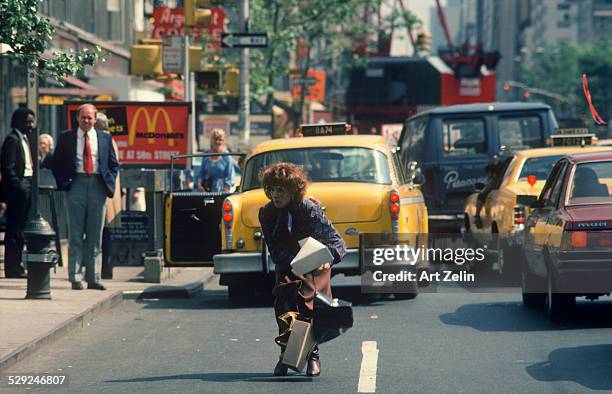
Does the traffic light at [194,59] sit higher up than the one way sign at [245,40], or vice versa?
the one way sign at [245,40]

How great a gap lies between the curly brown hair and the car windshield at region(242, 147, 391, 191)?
591 cm

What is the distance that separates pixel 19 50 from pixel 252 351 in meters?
3.32

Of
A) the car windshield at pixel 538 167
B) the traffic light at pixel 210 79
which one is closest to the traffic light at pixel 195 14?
the traffic light at pixel 210 79

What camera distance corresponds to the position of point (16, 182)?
16.4 metres

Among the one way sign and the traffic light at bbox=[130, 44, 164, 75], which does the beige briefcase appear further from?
the one way sign

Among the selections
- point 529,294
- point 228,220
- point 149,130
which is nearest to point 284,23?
point 149,130

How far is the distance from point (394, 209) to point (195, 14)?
1082 centimetres

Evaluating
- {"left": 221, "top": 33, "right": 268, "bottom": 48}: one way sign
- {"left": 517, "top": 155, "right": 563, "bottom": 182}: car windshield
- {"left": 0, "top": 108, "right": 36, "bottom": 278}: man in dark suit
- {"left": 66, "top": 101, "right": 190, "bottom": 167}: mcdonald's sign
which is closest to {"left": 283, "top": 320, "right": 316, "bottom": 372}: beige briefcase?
{"left": 0, "top": 108, "right": 36, "bottom": 278}: man in dark suit

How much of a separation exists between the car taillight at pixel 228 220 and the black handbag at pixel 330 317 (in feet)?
18.0

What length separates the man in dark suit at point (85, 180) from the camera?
49.8 ft

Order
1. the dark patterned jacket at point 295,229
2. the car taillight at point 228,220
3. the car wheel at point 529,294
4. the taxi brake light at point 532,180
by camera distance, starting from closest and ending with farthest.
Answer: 1. the dark patterned jacket at point 295,229
2. the car wheel at point 529,294
3. the car taillight at point 228,220
4. the taxi brake light at point 532,180

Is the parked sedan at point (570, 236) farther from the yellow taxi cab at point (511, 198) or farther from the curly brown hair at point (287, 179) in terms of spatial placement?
the curly brown hair at point (287, 179)

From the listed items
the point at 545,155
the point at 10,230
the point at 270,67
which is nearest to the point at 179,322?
the point at 10,230

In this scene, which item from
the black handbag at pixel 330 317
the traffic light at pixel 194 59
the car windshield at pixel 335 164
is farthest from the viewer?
the traffic light at pixel 194 59
